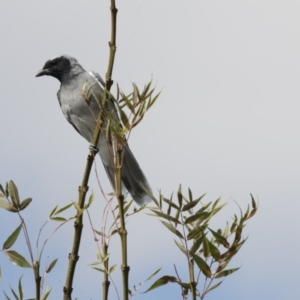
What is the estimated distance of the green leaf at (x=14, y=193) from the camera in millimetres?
1950

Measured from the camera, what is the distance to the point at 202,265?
1.66 m

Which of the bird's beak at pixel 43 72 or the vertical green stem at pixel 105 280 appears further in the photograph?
the bird's beak at pixel 43 72

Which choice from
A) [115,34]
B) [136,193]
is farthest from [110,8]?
[136,193]

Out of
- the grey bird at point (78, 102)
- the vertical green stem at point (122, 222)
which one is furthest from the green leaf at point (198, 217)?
the grey bird at point (78, 102)

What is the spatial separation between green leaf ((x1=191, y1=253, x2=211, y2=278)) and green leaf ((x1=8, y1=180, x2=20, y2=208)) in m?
0.59

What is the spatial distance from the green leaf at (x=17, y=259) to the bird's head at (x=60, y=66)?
17.1 ft

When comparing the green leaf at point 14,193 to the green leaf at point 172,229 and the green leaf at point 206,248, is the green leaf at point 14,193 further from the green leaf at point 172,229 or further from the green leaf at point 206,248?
the green leaf at point 206,248

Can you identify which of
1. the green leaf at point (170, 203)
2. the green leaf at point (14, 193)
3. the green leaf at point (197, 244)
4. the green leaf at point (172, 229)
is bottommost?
A: the green leaf at point (197, 244)

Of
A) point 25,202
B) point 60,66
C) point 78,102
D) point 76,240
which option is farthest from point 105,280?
point 60,66

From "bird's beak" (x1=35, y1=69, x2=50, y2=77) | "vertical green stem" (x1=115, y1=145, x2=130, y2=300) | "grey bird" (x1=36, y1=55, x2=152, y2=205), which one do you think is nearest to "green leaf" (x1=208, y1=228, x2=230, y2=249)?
"vertical green stem" (x1=115, y1=145, x2=130, y2=300)

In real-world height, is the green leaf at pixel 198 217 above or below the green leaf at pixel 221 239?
above

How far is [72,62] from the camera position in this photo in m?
7.04

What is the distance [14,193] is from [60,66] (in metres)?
5.24

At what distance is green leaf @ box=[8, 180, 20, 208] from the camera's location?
195 cm
